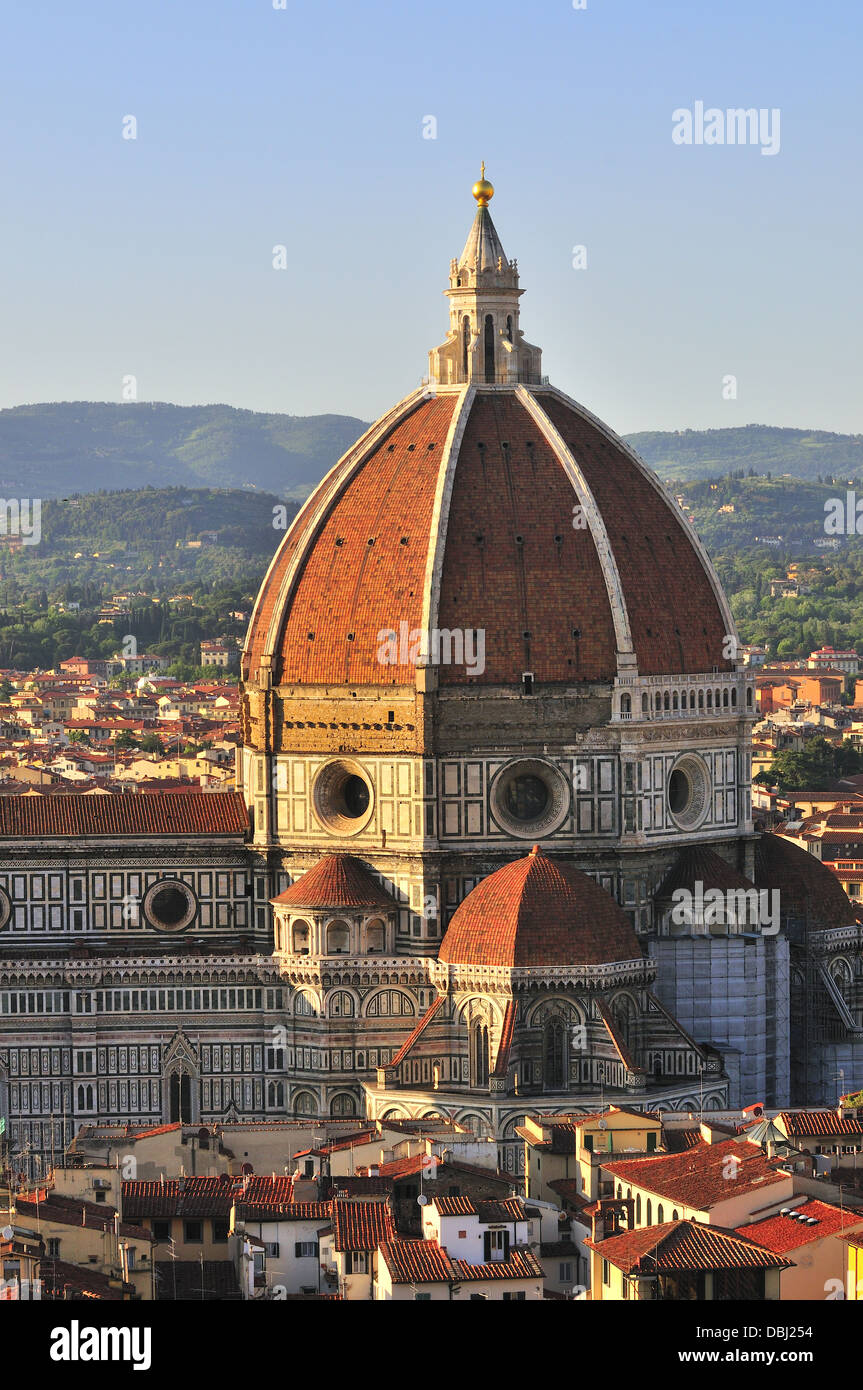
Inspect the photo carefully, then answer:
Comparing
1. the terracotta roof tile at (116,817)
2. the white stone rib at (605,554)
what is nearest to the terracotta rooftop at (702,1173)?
the white stone rib at (605,554)

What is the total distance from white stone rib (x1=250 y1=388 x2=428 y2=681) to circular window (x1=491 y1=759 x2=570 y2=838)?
5.56 m

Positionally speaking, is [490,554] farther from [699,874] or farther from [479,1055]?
[479,1055]

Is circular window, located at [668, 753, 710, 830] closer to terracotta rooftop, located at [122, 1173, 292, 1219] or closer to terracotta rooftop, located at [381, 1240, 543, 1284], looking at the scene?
terracotta rooftop, located at [122, 1173, 292, 1219]

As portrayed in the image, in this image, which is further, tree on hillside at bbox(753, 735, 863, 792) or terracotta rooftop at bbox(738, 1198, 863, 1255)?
tree on hillside at bbox(753, 735, 863, 792)

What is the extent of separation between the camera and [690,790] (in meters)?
55.4

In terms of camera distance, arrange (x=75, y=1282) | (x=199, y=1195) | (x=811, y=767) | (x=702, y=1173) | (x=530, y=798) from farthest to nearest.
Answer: (x=811, y=767), (x=530, y=798), (x=199, y=1195), (x=702, y=1173), (x=75, y=1282)

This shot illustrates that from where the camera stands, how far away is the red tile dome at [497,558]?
53156 mm

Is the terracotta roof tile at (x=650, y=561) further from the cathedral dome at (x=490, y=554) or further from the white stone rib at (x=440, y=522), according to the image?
the white stone rib at (x=440, y=522)

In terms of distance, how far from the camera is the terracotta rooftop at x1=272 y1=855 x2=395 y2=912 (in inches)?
2055

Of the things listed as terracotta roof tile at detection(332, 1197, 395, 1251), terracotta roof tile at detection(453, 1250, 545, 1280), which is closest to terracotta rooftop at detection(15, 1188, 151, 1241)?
terracotta roof tile at detection(332, 1197, 395, 1251)

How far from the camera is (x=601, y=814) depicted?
53281 mm

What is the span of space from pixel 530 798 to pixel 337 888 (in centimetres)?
418

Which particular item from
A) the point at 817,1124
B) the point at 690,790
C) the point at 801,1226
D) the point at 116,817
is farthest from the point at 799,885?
the point at 801,1226
